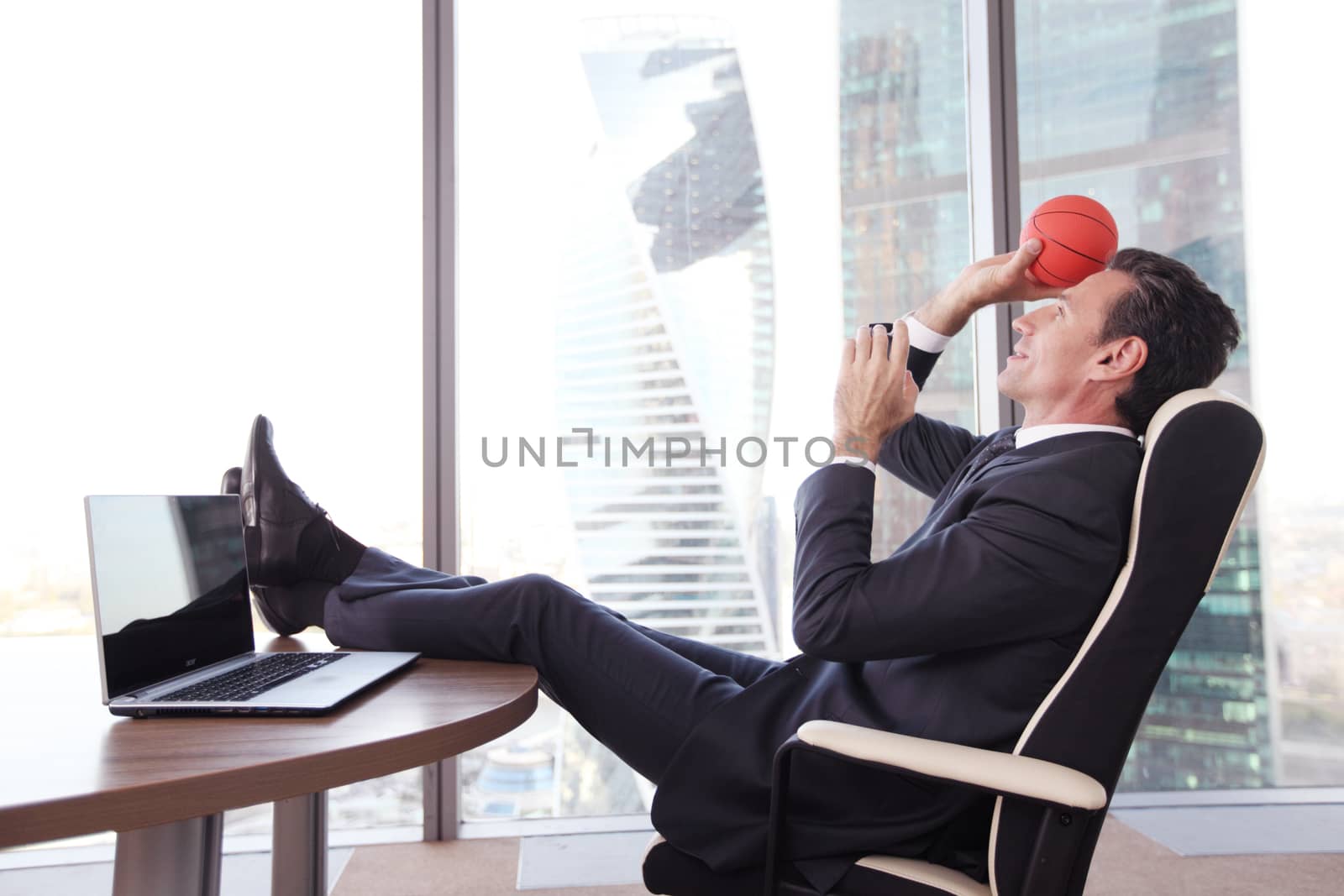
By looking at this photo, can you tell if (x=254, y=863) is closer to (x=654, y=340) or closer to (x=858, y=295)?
(x=654, y=340)

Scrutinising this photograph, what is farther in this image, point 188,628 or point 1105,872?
point 1105,872

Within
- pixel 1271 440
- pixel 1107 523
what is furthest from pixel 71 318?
pixel 1271 440

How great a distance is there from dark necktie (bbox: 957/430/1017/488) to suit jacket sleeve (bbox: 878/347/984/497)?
0.23m

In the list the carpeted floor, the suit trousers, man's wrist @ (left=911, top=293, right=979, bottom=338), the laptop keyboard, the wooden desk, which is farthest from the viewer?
the carpeted floor

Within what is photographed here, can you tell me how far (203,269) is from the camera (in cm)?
271

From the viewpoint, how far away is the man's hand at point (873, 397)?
1.45 meters

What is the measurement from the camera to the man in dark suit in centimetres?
122

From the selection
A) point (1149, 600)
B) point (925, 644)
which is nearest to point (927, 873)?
point (925, 644)

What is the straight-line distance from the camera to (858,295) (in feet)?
9.88

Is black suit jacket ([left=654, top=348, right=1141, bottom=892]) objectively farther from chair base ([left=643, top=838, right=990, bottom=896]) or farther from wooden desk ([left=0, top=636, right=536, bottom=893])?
wooden desk ([left=0, top=636, right=536, bottom=893])

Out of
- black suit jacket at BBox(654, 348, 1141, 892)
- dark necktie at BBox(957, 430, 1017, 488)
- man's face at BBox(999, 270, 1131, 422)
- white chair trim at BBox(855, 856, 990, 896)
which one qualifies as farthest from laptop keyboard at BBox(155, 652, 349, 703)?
man's face at BBox(999, 270, 1131, 422)

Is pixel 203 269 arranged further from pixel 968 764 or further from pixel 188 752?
pixel 968 764

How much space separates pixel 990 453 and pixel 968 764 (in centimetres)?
72

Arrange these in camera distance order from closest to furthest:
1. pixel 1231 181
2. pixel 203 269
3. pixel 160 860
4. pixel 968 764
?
pixel 160 860
pixel 968 764
pixel 203 269
pixel 1231 181
